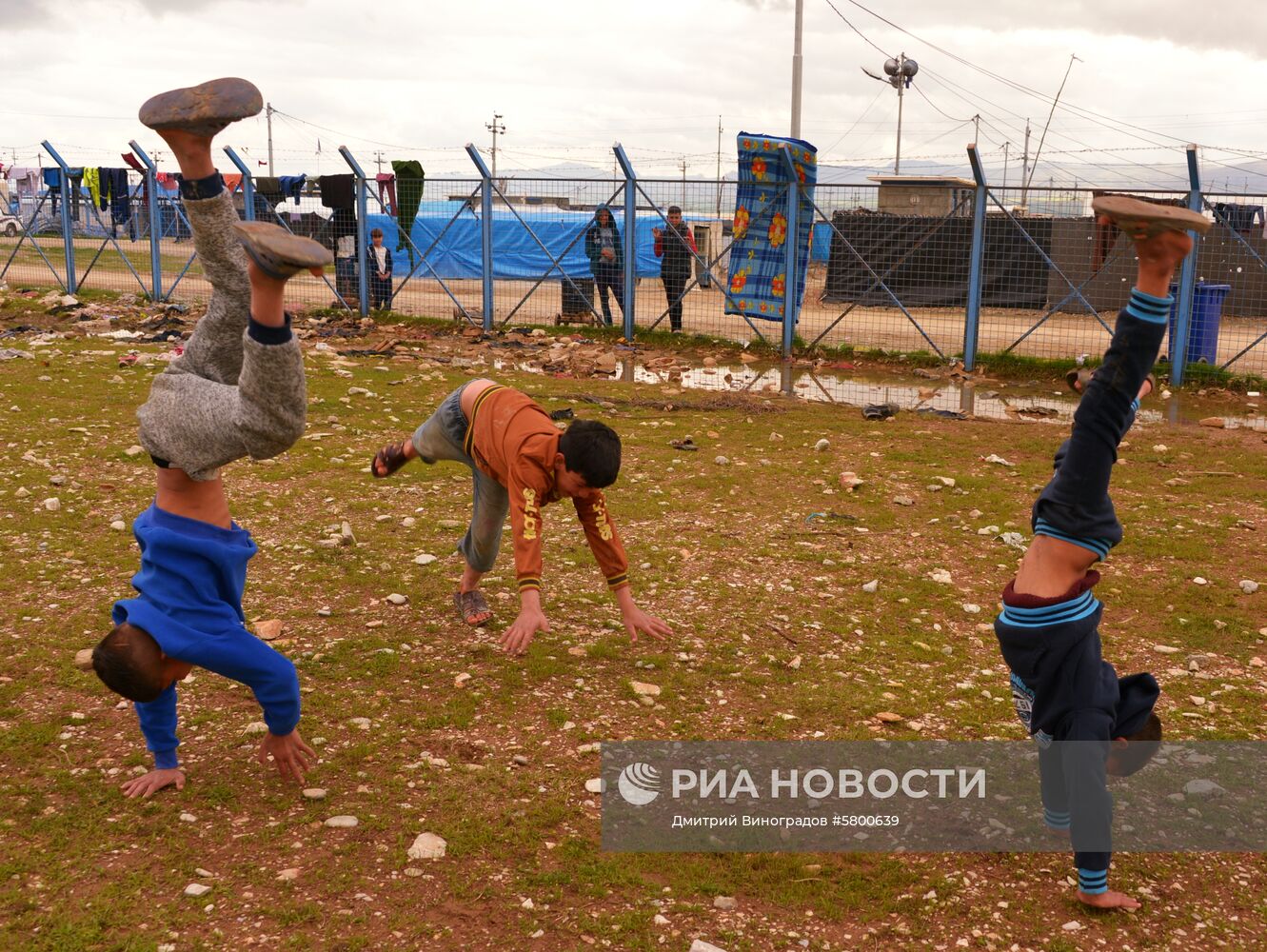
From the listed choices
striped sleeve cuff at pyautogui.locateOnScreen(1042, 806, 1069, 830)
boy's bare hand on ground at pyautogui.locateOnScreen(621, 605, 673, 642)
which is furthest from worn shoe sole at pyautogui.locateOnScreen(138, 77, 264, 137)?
striped sleeve cuff at pyautogui.locateOnScreen(1042, 806, 1069, 830)

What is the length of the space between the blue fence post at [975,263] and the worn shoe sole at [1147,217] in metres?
10.8

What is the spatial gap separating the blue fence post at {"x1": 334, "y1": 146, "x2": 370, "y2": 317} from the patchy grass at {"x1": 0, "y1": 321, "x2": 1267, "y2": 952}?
30.6 feet

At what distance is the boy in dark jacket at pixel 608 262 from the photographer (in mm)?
15984

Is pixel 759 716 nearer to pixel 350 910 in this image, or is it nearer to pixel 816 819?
pixel 816 819

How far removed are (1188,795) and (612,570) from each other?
2147 millimetres

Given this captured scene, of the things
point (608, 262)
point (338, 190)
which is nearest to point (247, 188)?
point (338, 190)

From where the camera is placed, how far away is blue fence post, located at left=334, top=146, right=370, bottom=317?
1718 centimetres

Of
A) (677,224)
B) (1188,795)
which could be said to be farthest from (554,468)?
(677,224)

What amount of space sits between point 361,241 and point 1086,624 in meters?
16.0

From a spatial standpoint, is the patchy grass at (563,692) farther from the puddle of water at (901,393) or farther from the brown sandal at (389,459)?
the puddle of water at (901,393)

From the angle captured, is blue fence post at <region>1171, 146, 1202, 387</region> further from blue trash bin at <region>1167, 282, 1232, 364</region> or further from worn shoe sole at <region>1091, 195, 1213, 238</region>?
worn shoe sole at <region>1091, 195, 1213, 238</region>

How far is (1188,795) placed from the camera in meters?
3.75

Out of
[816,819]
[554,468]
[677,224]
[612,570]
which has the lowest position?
[816,819]
